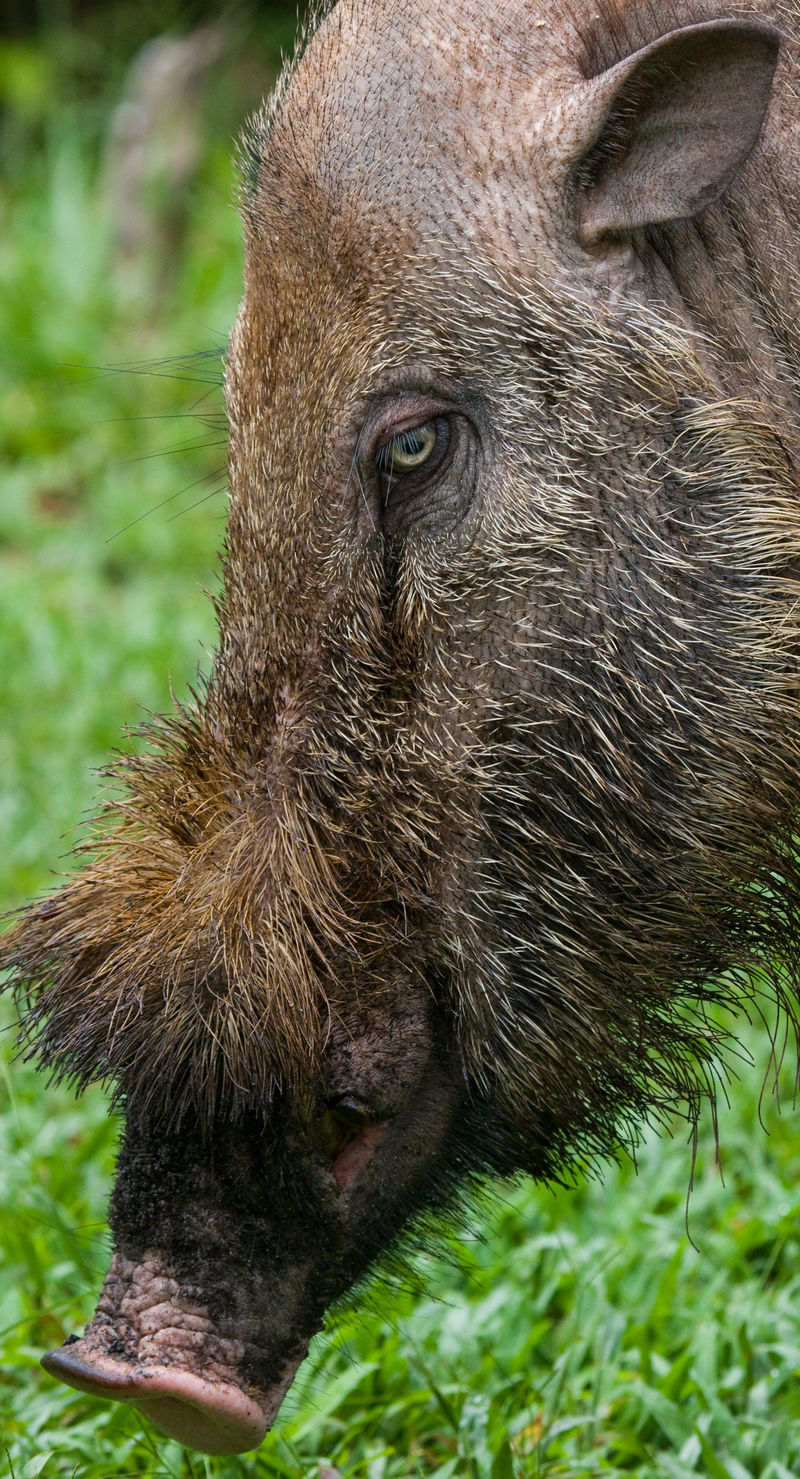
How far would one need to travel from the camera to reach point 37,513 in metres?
8.06

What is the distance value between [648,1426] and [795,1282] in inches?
21.4

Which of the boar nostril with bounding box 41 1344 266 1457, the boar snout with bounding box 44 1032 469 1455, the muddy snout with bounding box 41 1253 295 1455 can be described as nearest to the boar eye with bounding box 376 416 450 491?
the boar snout with bounding box 44 1032 469 1455

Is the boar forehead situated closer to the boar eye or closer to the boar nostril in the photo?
the boar eye

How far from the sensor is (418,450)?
8.34 feet

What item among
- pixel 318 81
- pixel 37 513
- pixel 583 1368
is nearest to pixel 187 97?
pixel 37 513

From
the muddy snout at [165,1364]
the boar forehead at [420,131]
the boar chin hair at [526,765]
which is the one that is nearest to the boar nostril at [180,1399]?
the muddy snout at [165,1364]

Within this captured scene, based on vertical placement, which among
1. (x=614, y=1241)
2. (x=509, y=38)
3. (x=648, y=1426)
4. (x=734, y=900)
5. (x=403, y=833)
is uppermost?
(x=509, y=38)

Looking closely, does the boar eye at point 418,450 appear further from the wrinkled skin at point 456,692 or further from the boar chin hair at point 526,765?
the boar chin hair at point 526,765

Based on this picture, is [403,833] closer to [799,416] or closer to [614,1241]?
[799,416]

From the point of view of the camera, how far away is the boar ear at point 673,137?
2498mm

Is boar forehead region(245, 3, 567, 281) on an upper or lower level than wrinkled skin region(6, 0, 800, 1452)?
upper

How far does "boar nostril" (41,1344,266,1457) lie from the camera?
7.67ft

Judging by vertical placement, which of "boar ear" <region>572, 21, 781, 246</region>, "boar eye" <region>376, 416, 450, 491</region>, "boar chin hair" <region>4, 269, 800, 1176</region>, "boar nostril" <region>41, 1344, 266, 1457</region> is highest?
"boar ear" <region>572, 21, 781, 246</region>

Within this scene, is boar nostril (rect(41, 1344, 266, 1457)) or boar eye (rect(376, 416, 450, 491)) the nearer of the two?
boar nostril (rect(41, 1344, 266, 1457))
